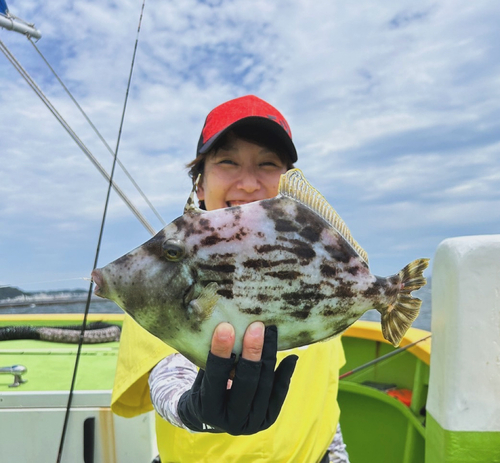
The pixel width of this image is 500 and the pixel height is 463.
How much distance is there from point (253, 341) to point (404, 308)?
59 centimetres

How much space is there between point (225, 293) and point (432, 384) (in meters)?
2.05

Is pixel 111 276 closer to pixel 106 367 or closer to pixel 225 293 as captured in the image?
pixel 225 293

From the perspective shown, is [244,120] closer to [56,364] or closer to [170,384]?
[170,384]

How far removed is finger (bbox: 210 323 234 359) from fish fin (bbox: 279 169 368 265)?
0.46 m

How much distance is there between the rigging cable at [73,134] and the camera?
309cm

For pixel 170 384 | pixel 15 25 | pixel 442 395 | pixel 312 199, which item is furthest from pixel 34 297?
pixel 15 25

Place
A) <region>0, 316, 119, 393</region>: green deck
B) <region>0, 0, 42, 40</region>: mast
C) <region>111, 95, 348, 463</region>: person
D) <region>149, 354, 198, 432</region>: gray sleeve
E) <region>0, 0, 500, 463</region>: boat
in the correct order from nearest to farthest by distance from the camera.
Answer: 1. <region>149, 354, 198, 432</region>: gray sleeve
2. <region>111, 95, 348, 463</region>: person
3. <region>0, 0, 500, 463</region>: boat
4. <region>0, 316, 119, 393</region>: green deck
5. <region>0, 0, 42, 40</region>: mast

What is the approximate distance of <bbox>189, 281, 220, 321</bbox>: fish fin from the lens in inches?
50.1

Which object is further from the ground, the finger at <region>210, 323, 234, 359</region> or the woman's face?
the woman's face

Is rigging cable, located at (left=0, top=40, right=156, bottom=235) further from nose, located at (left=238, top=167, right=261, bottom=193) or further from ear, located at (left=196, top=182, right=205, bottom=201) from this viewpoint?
nose, located at (left=238, top=167, right=261, bottom=193)

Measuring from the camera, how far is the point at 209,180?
2123mm

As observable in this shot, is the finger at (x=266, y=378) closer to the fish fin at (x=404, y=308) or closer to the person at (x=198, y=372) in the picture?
the person at (x=198, y=372)

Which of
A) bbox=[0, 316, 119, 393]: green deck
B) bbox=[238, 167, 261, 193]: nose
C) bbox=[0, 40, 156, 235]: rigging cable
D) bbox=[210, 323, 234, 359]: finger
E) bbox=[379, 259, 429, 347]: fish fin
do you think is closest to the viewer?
bbox=[210, 323, 234, 359]: finger

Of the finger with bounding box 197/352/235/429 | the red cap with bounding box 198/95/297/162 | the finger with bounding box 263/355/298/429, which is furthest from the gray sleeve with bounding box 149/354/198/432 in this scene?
the red cap with bounding box 198/95/297/162
